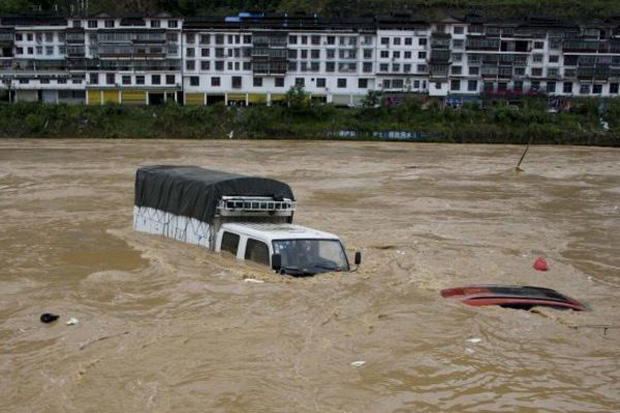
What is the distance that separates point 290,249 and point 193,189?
12.7 feet

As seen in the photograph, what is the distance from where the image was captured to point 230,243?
14.3 metres

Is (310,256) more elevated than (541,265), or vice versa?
(310,256)

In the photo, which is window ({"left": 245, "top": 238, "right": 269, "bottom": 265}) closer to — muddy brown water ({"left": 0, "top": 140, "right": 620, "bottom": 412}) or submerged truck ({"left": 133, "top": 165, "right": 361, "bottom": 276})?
submerged truck ({"left": 133, "top": 165, "right": 361, "bottom": 276})

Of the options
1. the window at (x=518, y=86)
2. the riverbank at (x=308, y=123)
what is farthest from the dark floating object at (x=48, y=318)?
the window at (x=518, y=86)

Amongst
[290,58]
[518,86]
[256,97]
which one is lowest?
[256,97]

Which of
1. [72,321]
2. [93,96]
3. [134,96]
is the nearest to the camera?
[72,321]

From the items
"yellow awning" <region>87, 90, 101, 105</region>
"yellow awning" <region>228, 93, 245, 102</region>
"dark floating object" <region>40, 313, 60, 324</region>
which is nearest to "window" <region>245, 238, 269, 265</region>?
"dark floating object" <region>40, 313, 60, 324</region>

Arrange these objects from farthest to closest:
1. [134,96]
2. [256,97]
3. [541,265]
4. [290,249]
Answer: [256,97] < [134,96] < [541,265] < [290,249]

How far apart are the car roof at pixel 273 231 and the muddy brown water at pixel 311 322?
0.70 metres

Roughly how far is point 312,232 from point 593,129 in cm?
6227

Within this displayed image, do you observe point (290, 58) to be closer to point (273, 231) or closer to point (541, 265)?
point (541, 265)

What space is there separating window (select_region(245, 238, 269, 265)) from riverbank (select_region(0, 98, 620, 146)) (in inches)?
2102

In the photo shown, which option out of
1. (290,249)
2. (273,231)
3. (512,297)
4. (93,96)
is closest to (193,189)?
(273,231)

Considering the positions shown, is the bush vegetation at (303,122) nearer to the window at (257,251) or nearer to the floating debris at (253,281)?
the window at (257,251)
